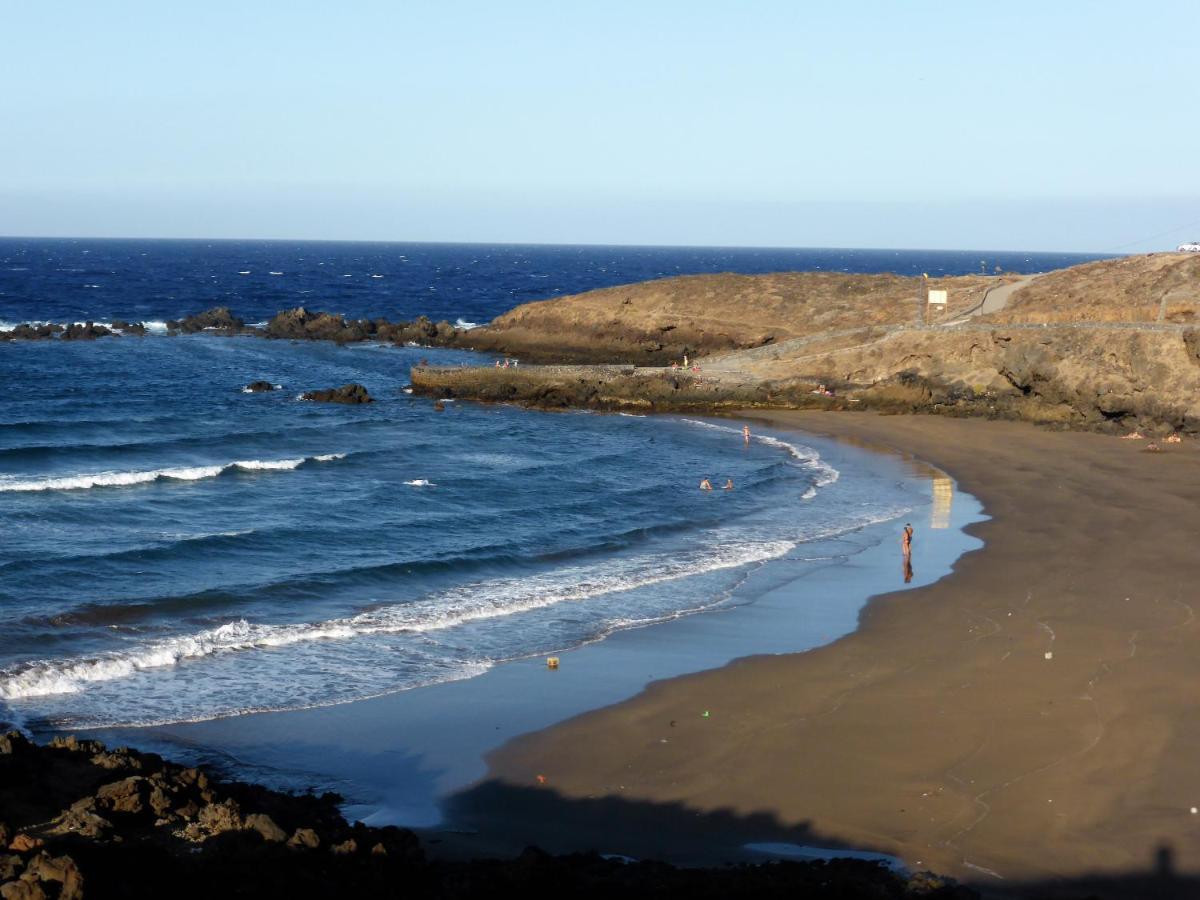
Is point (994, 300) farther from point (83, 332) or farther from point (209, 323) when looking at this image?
point (83, 332)

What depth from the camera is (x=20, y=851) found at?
36.5 ft

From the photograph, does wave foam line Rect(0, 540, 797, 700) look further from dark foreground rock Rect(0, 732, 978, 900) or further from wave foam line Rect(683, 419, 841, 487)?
wave foam line Rect(683, 419, 841, 487)

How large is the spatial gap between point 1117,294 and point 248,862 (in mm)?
54042

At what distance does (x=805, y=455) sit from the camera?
143 feet

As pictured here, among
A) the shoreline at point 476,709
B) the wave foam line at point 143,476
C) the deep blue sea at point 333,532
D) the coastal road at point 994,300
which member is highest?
the coastal road at point 994,300

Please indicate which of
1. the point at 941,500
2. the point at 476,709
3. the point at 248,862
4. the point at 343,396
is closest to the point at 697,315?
the point at 343,396

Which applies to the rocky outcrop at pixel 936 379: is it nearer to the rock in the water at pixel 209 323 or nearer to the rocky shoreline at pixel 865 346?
the rocky shoreline at pixel 865 346

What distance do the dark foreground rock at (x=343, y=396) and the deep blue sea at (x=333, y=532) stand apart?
1368 mm

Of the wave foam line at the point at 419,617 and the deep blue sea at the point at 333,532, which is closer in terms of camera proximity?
the wave foam line at the point at 419,617

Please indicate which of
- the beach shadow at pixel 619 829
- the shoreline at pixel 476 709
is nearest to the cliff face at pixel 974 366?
the shoreline at pixel 476 709

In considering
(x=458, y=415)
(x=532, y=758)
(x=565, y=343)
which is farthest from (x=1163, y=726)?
(x=565, y=343)

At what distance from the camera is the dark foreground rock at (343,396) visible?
182 feet

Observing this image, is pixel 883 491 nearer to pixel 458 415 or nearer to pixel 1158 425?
pixel 1158 425

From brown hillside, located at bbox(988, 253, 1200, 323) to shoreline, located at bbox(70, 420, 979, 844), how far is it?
29.9m
